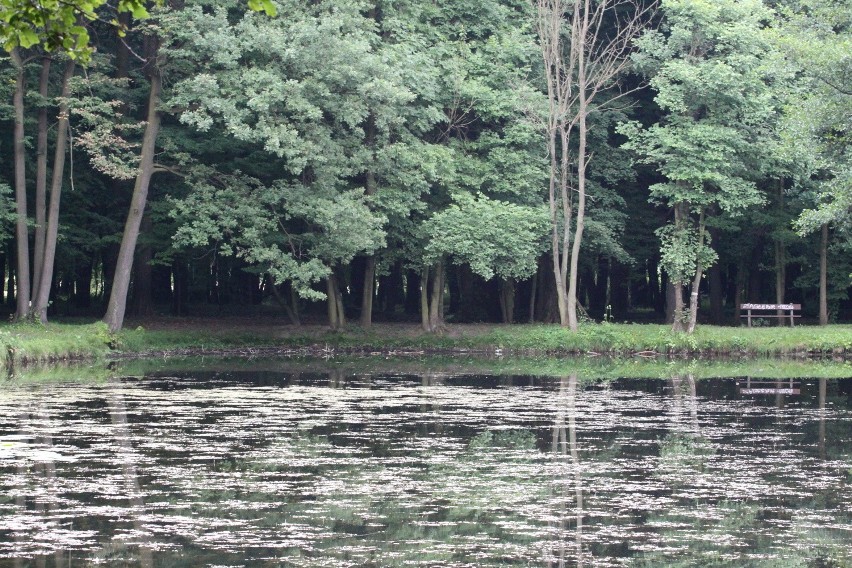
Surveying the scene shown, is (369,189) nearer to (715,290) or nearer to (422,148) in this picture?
(422,148)

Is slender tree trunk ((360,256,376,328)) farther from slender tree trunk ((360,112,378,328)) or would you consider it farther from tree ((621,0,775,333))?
tree ((621,0,775,333))

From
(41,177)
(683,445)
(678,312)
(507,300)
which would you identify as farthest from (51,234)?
(683,445)

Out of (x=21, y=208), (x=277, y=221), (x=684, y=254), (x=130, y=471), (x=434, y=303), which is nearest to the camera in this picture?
(x=130, y=471)

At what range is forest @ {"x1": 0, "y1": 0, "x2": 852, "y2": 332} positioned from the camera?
38.8 metres

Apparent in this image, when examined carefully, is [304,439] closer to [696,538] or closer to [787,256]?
[696,538]

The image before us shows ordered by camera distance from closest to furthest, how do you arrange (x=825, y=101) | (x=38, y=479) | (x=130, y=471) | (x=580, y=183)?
(x=38, y=479)
(x=130, y=471)
(x=825, y=101)
(x=580, y=183)

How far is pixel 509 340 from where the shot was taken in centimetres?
4438

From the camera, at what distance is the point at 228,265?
56281mm

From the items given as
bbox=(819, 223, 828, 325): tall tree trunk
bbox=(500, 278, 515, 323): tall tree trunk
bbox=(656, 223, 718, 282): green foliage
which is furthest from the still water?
bbox=(500, 278, 515, 323): tall tree trunk

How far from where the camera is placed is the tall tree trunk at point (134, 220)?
3928 cm

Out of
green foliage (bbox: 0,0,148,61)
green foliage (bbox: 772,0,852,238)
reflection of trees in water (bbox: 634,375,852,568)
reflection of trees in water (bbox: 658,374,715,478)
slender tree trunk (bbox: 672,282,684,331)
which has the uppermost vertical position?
green foliage (bbox: 772,0,852,238)

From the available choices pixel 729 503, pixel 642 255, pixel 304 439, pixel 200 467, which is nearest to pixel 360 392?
pixel 304 439

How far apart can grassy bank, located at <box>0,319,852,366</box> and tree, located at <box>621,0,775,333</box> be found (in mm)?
1441

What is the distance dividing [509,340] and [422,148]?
7839 mm
